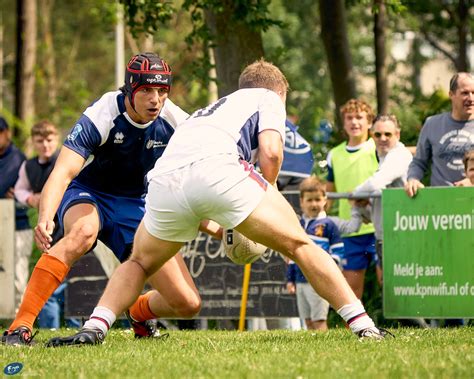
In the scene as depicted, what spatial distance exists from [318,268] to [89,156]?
2.14m

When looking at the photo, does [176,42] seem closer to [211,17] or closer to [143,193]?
[211,17]

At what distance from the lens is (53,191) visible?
8094mm

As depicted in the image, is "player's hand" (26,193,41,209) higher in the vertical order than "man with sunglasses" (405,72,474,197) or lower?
lower

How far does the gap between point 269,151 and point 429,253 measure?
10.9ft

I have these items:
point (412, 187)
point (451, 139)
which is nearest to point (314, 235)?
point (412, 187)

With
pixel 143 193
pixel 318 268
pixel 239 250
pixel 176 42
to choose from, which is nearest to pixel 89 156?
pixel 143 193

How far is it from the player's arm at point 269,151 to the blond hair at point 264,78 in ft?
1.67

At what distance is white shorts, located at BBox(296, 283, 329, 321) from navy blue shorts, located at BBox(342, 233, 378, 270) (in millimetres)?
517

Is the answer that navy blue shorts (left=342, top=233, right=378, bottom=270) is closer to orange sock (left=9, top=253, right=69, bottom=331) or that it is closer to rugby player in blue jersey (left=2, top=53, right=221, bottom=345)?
rugby player in blue jersey (left=2, top=53, right=221, bottom=345)

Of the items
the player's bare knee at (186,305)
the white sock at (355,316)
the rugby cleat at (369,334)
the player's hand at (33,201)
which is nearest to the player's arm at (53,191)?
the player's bare knee at (186,305)

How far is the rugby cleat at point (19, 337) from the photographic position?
834 centimetres

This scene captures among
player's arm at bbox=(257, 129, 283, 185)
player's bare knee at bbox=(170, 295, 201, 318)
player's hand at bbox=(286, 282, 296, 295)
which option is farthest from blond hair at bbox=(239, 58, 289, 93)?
player's hand at bbox=(286, 282, 296, 295)

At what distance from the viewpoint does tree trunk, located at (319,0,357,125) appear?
17.8m

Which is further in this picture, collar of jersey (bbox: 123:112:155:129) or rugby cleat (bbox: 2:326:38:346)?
collar of jersey (bbox: 123:112:155:129)
